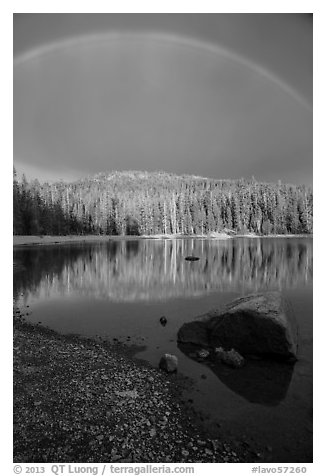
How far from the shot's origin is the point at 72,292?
2033cm

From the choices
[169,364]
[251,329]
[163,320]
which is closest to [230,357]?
[251,329]

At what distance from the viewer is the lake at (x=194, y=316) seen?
658 cm

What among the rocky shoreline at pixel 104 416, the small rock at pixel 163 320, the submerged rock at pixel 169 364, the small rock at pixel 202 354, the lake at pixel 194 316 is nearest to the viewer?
the rocky shoreline at pixel 104 416

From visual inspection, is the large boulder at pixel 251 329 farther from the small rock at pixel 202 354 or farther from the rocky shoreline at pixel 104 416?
the rocky shoreline at pixel 104 416

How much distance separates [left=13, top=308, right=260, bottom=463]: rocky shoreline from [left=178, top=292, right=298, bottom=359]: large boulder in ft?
8.28

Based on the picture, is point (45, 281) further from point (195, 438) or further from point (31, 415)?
point (195, 438)

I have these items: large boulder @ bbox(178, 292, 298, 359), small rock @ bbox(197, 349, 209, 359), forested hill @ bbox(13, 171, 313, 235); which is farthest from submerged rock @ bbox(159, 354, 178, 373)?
forested hill @ bbox(13, 171, 313, 235)

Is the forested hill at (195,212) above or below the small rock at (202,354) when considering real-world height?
above

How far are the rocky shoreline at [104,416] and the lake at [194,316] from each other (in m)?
0.65

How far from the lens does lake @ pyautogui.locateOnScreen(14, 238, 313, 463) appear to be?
6582 mm

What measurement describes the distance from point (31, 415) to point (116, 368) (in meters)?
2.87

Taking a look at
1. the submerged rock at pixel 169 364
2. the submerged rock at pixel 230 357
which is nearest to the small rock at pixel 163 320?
the submerged rock at pixel 230 357

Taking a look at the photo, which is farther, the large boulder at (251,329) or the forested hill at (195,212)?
the forested hill at (195,212)
